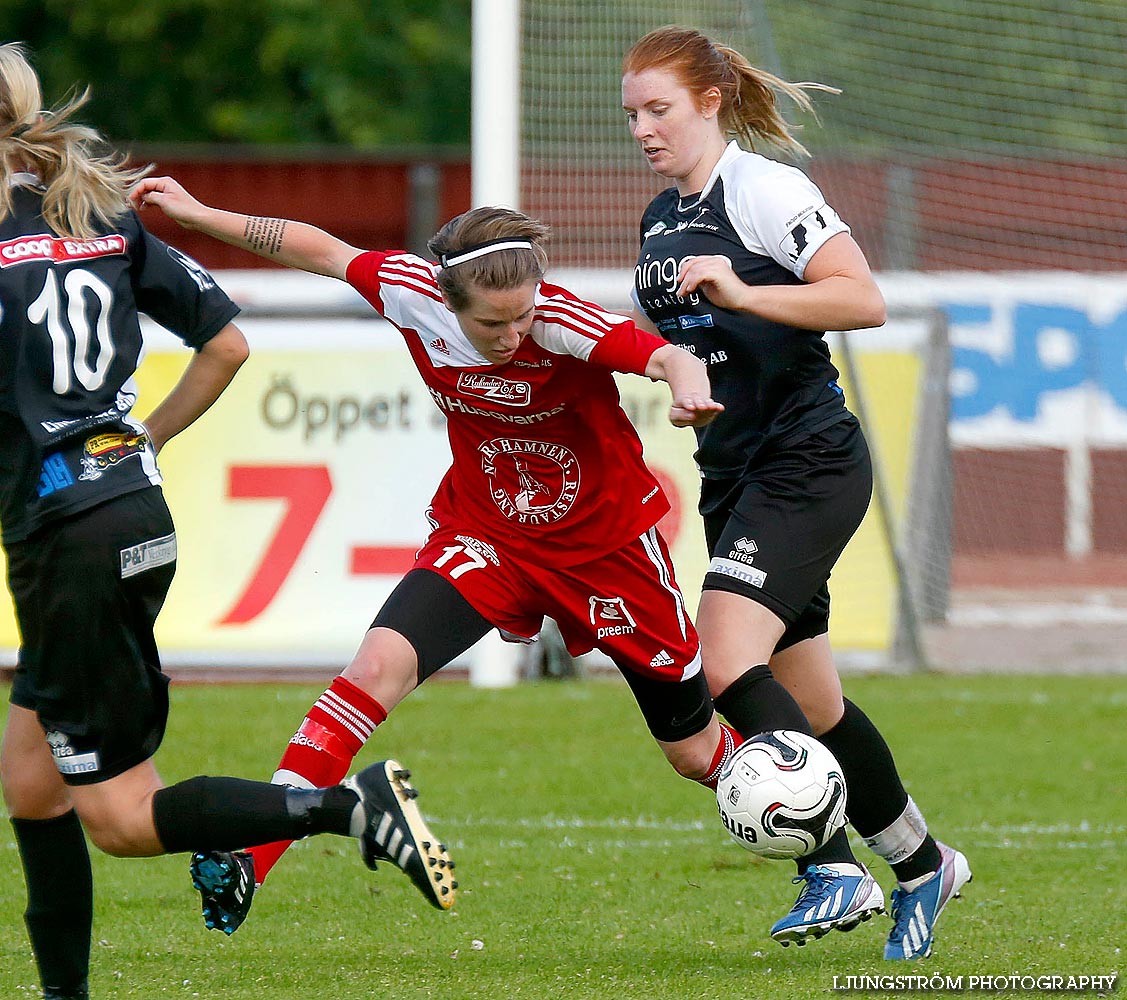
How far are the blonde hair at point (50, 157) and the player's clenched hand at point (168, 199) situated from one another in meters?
0.51

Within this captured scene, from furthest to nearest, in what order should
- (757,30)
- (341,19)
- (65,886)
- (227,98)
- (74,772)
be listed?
(227,98), (341,19), (757,30), (65,886), (74,772)

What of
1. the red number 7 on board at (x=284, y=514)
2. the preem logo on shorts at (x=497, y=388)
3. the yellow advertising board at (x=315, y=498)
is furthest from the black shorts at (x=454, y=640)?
the red number 7 on board at (x=284, y=514)

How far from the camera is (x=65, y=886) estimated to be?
12.9 feet

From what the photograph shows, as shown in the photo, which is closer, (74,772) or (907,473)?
(74,772)

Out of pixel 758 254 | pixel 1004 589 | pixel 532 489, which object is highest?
pixel 758 254

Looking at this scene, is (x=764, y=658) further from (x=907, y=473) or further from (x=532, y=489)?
(x=907, y=473)

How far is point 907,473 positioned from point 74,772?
7.61m

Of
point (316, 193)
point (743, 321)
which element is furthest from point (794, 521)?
point (316, 193)

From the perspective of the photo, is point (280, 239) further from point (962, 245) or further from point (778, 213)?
point (962, 245)

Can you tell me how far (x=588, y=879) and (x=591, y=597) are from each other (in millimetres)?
1464

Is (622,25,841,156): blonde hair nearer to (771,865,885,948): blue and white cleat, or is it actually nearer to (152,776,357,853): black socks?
(771,865,885,948): blue and white cleat

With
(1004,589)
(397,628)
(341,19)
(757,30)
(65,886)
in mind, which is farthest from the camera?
(341,19)

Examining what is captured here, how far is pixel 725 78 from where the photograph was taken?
4.61 m

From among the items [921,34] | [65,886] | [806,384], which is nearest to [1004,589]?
[921,34]
